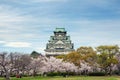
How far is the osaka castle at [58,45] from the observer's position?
7018 inches

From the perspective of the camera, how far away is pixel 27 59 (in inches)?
3844

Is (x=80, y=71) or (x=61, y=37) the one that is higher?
(x=61, y=37)

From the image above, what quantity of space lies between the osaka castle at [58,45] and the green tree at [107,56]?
63157 millimetres

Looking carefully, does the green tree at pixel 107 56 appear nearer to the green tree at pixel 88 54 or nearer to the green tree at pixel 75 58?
the green tree at pixel 88 54

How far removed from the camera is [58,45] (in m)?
180

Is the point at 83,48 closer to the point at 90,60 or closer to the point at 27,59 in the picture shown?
the point at 90,60

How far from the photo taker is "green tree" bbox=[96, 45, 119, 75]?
110 meters

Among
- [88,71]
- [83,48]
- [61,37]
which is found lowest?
[88,71]

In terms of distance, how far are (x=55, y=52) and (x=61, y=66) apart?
64.0 meters

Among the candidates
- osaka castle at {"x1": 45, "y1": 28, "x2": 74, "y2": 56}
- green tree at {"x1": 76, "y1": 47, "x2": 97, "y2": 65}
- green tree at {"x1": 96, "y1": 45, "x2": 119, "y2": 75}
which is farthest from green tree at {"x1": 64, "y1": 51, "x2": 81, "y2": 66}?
osaka castle at {"x1": 45, "y1": 28, "x2": 74, "y2": 56}

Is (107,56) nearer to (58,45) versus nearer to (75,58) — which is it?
(75,58)

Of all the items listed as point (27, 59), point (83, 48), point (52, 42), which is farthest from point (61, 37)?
point (27, 59)

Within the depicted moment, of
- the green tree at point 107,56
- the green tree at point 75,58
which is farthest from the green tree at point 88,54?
the green tree at point 107,56

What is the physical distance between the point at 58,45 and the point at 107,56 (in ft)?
231
